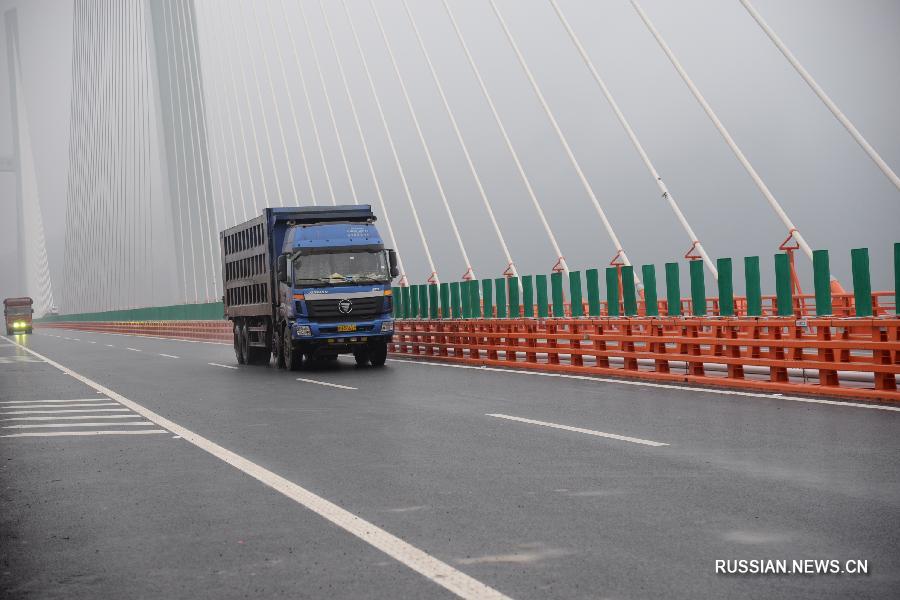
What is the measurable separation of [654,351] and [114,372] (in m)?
12.1

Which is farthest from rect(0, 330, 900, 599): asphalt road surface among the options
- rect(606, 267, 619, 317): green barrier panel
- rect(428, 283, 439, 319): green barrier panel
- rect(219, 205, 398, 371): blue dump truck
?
rect(428, 283, 439, 319): green barrier panel

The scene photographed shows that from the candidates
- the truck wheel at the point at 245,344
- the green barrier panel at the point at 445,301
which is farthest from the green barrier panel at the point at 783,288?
the truck wheel at the point at 245,344

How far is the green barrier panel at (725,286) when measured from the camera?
16109 millimetres

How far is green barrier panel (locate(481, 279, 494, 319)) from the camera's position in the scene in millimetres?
24172

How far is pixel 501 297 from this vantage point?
2392 centimetres

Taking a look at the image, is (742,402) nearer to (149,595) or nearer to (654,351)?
(654,351)

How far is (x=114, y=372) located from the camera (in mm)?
22906

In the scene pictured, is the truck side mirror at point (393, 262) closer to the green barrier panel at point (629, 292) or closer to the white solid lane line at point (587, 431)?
the green barrier panel at point (629, 292)

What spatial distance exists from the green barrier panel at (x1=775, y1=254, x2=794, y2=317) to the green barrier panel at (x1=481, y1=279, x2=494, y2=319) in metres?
10.0

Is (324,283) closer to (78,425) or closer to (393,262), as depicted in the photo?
(393,262)

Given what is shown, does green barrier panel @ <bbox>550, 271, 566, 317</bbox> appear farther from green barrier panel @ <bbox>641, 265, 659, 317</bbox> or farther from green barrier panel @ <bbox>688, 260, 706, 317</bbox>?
green barrier panel @ <bbox>688, 260, 706, 317</bbox>

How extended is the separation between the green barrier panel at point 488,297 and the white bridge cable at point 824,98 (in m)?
8.55

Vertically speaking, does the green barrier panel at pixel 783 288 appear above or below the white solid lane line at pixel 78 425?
above

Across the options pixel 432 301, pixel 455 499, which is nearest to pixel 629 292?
pixel 432 301
